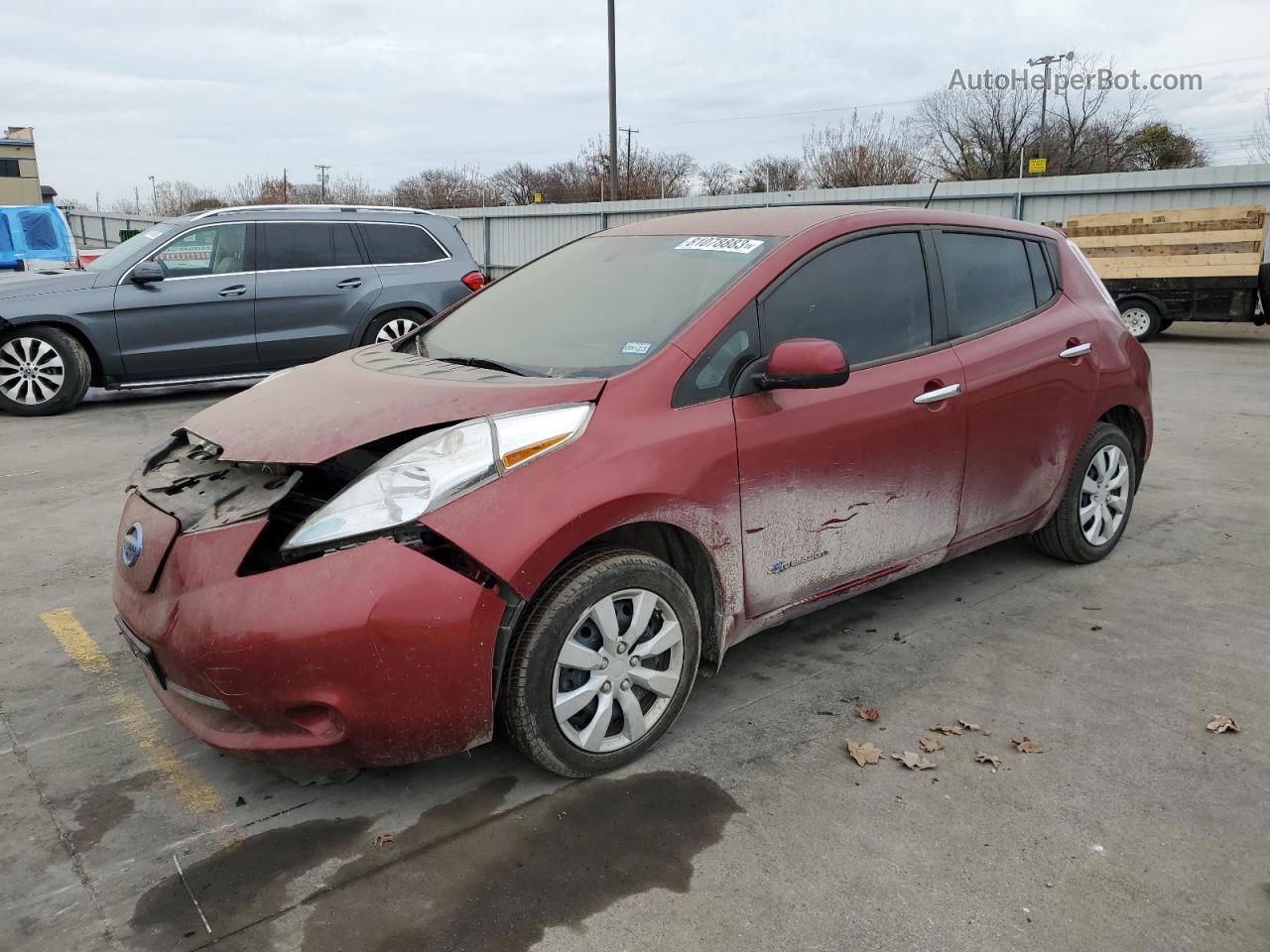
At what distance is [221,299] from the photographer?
919 cm

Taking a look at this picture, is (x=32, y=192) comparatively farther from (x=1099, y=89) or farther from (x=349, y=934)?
(x=1099, y=89)

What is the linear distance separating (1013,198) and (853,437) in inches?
698

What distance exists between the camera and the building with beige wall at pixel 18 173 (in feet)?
88.1

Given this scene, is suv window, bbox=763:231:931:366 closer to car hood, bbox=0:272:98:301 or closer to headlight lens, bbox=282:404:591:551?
headlight lens, bbox=282:404:591:551

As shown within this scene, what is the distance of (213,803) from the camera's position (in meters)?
2.92

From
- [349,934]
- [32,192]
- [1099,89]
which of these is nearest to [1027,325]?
[349,934]

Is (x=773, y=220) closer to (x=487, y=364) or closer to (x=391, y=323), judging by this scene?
Result: (x=487, y=364)

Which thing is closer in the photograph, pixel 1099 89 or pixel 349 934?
pixel 349 934

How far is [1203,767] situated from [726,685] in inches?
61.5

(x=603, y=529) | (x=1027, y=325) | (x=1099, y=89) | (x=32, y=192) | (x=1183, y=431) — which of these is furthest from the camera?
(x=1099, y=89)

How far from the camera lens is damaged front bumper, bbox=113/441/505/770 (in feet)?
8.30

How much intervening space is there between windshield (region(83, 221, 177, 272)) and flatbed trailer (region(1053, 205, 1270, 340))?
12746 mm

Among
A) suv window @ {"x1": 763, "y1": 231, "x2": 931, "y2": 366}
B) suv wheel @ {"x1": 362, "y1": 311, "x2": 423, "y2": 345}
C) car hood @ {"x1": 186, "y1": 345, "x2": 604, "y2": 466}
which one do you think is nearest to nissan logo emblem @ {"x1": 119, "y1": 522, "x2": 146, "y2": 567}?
car hood @ {"x1": 186, "y1": 345, "x2": 604, "y2": 466}

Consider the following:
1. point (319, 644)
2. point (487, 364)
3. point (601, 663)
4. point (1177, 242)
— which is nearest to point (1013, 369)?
point (487, 364)
